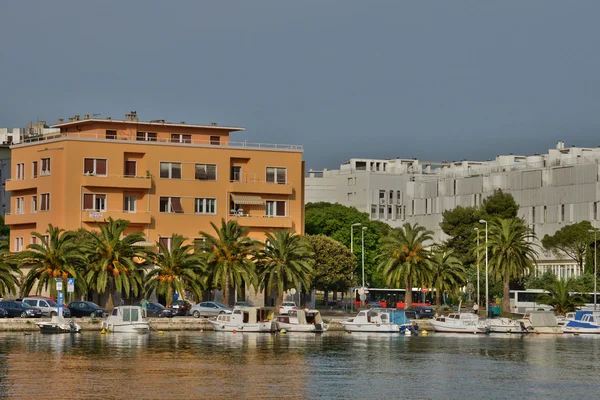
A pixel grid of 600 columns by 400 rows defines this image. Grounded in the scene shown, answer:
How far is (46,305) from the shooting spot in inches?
4195

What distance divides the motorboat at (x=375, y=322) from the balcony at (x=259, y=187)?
27.7 metres

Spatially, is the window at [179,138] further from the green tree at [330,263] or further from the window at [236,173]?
the green tree at [330,263]

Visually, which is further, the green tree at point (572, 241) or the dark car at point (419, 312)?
the green tree at point (572, 241)

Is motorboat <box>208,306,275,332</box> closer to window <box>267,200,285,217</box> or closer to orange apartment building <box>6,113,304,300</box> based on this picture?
orange apartment building <box>6,113,304,300</box>

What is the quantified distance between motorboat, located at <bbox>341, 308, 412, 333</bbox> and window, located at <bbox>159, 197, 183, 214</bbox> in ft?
92.4

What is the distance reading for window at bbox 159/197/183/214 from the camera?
135 m

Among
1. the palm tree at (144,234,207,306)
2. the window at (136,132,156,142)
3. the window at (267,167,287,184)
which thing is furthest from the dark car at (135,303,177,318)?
the window at (267,167,287,184)

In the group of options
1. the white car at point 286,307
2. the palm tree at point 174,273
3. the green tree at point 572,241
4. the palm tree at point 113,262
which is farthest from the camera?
the green tree at point 572,241

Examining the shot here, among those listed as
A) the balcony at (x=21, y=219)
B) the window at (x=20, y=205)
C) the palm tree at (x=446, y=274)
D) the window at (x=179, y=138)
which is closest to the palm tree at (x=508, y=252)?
the palm tree at (x=446, y=274)

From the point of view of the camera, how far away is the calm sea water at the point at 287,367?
61781 millimetres

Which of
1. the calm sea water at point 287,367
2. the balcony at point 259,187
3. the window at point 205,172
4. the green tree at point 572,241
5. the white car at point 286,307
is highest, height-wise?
the window at point 205,172

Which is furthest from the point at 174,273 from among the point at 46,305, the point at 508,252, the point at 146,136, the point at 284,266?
the point at 508,252

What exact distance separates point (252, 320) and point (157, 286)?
558 inches

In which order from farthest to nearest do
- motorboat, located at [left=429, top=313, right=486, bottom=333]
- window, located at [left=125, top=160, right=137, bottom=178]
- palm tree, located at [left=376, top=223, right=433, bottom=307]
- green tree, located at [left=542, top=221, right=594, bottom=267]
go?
green tree, located at [left=542, top=221, right=594, bottom=267]
window, located at [left=125, top=160, right=137, bottom=178]
palm tree, located at [left=376, top=223, right=433, bottom=307]
motorboat, located at [left=429, top=313, right=486, bottom=333]
